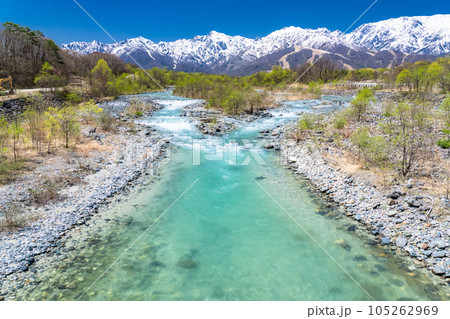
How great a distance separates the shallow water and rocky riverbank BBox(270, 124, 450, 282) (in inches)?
24.2

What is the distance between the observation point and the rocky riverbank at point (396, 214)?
789 centimetres

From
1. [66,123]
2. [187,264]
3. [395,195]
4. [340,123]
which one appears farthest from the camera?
[340,123]

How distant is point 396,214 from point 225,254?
691cm

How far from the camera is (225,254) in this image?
28.6 ft

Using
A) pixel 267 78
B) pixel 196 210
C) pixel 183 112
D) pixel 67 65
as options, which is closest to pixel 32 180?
pixel 196 210

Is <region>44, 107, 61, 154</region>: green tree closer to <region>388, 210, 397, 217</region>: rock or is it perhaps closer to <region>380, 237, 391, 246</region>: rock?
<region>380, 237, 391, 246</region>: rock

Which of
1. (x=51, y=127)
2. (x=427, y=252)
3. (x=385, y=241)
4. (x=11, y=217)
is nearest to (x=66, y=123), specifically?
(x=51, y=127)

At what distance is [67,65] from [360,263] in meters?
81.5

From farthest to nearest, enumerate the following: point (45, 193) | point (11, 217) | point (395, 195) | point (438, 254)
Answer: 1. point (45, 193)
2. point (395, 195)
3. point (11, 217)
4. point (438, 254)

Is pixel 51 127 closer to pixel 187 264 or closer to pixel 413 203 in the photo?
pixel 187 264

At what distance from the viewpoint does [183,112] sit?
121 ft

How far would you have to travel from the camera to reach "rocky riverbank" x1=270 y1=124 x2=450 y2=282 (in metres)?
7.89

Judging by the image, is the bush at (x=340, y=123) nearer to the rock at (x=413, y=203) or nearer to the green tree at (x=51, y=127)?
the rock at (x=413, y=203)
